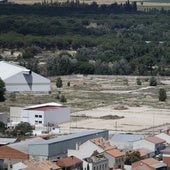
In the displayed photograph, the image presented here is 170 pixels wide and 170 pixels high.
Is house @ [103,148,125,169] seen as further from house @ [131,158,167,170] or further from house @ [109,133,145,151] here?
house @ [109,133,145,151]

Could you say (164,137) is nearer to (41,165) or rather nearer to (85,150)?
(85,150)

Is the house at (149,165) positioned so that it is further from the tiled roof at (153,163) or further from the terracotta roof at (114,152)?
the terracotta roof at (114,152)

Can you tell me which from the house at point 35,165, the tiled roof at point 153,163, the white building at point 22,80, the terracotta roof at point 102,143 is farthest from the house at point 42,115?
the house at point 35,165

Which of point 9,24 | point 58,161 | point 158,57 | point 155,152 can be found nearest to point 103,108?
point 155,152

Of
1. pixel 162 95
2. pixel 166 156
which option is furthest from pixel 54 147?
pixel 162 95

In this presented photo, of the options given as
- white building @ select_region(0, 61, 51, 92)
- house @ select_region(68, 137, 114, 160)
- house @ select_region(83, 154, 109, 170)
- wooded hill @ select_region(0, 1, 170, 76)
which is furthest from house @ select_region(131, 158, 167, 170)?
wooded hill @ select_region(0, 1, 170, 76)

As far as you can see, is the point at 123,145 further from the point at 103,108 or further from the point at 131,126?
the point at 103,108

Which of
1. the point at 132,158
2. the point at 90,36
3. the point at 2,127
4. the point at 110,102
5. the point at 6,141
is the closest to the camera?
the point at 132,158
